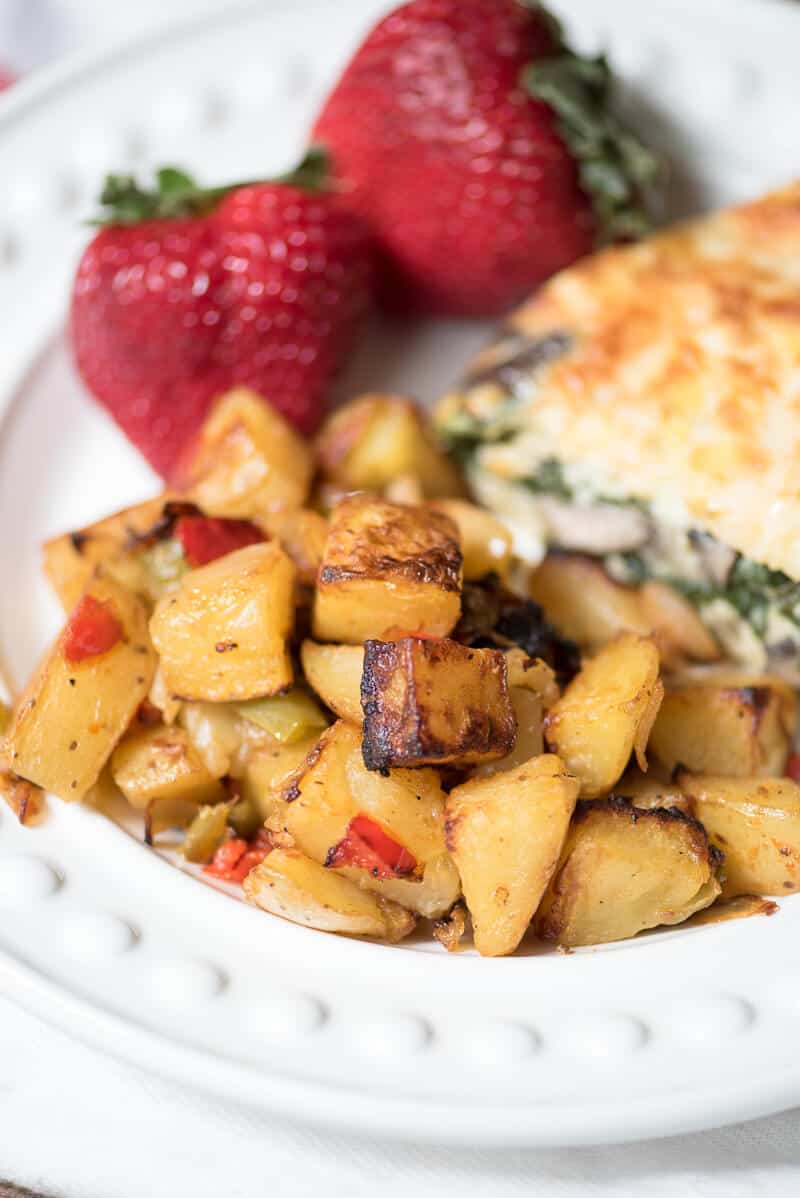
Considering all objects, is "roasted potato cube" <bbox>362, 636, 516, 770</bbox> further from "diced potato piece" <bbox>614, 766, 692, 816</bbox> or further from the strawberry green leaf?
the strawberry green leaf

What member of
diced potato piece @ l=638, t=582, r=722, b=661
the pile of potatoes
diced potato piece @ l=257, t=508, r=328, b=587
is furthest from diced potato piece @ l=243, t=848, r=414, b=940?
diced potato piece @ l=638, t=582, r=722, b=661

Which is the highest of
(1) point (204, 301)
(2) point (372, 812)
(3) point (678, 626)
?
(1) point (204, 301)

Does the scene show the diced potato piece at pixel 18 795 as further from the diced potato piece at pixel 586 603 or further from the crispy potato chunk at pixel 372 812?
the diced potato piece at pixel 586 603

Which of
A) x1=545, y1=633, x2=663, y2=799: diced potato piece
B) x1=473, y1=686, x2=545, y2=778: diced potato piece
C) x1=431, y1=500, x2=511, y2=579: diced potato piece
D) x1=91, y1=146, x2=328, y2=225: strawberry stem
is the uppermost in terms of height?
x1=91, y1=146, x2=328, y2=225: strawberry stem

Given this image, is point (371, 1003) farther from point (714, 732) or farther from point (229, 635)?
point (714, 732)

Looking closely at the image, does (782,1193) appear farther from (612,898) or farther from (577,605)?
(577,605)

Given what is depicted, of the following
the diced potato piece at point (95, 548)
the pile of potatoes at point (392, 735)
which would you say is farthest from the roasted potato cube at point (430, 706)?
the diced potato piece at point (95, 548)

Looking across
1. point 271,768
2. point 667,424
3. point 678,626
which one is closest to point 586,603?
point 678,626
